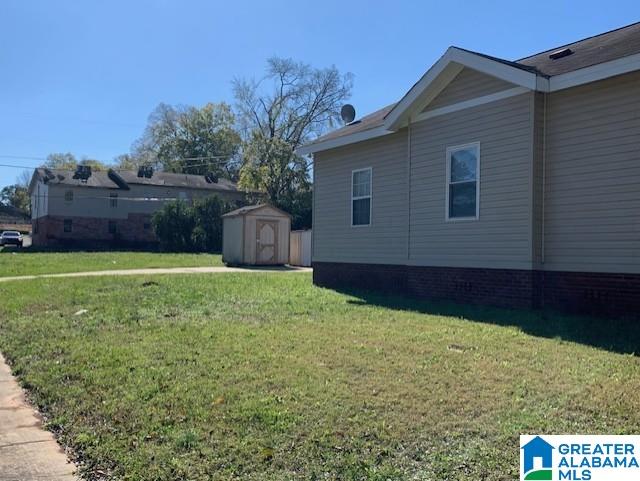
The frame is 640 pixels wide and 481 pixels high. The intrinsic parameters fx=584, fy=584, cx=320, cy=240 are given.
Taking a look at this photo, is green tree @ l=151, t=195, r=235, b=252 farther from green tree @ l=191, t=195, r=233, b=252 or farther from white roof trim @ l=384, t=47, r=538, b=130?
white roof trim @ l=384, t=47, r=538, b=130

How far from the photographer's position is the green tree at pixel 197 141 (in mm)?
60656

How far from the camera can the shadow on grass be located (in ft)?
23.2

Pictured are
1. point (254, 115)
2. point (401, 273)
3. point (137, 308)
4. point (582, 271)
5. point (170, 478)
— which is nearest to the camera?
point (170, 478)

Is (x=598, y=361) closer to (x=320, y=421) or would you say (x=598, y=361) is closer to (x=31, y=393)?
(x=320, y=421)

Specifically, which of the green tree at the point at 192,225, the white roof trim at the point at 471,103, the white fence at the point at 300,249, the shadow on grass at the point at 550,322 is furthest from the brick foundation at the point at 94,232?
the shadow on grass at the point at 550,322

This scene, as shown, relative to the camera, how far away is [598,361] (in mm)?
5914

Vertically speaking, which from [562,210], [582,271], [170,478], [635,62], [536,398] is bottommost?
[170,478]

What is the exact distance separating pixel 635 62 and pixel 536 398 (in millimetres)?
5799

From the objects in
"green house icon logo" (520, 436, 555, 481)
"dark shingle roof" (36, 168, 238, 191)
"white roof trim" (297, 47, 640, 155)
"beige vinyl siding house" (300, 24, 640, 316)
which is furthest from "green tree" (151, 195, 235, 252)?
"green house icon logo" (520, 436, 555, 481)

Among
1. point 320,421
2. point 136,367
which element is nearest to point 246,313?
point 136,367

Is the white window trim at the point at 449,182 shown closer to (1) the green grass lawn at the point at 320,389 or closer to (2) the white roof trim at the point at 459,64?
(2) the white roof trim at the point at 459,64

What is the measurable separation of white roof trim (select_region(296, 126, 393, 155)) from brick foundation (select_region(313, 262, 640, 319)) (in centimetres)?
294

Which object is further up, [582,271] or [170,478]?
[582,271]

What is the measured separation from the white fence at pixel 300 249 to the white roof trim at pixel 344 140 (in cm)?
886
